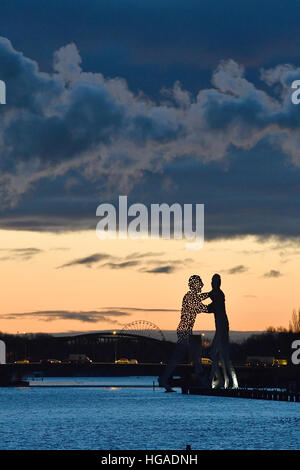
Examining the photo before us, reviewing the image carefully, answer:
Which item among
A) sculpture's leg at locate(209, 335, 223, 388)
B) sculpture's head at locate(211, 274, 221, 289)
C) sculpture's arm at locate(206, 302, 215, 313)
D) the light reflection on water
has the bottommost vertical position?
the light reflection on water

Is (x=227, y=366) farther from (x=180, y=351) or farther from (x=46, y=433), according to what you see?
(x=46, y=433)

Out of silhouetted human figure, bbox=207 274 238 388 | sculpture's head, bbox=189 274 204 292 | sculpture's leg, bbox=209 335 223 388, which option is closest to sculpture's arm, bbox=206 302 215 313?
silhouetted human figure, bbox=207 274 238 388

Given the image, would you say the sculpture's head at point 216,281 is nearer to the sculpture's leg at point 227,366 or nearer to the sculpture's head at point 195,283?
the sculpture's head at point 195,283

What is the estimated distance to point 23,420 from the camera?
121 meters

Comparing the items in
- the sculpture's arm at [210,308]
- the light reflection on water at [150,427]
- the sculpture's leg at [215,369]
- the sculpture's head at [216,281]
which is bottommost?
the light reflection on water at [150,427]

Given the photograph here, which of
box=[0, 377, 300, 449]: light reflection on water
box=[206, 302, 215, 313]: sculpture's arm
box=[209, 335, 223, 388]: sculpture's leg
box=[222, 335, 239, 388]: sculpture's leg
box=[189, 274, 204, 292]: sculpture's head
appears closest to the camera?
box=[0, 377, 300, 449]: light reflection on water

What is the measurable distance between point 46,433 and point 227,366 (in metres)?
76.5

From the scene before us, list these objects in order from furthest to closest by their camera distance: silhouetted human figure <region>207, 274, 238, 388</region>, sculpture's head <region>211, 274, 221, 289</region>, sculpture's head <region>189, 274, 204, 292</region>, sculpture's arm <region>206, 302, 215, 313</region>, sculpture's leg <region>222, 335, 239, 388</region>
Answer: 1. sculpture's leg <region>222, 335, 239, 388</region>
2. sculpture's head <region>189, 274, 204, 292</region>
3. sculpture's arm <region>206, 302, 215, 313</region>
4. silhouetted human figure <region>207, 274, 238, 388</region>
5. sculpture's head <region>211, 274, 221, 289</region>

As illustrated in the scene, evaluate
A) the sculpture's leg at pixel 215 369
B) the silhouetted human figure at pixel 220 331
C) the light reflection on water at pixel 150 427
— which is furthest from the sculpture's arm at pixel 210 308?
the light reflection on water at pixel 150 427

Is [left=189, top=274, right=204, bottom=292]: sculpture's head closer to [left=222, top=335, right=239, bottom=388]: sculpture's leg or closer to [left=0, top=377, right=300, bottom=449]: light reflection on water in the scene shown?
[left=222, top=335, right=239, bottom=388]: sculpture's leg

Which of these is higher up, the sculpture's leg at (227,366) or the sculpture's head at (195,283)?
the sculpture's head at (195,283)

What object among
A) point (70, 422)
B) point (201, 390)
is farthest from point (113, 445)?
point (201, 390)
